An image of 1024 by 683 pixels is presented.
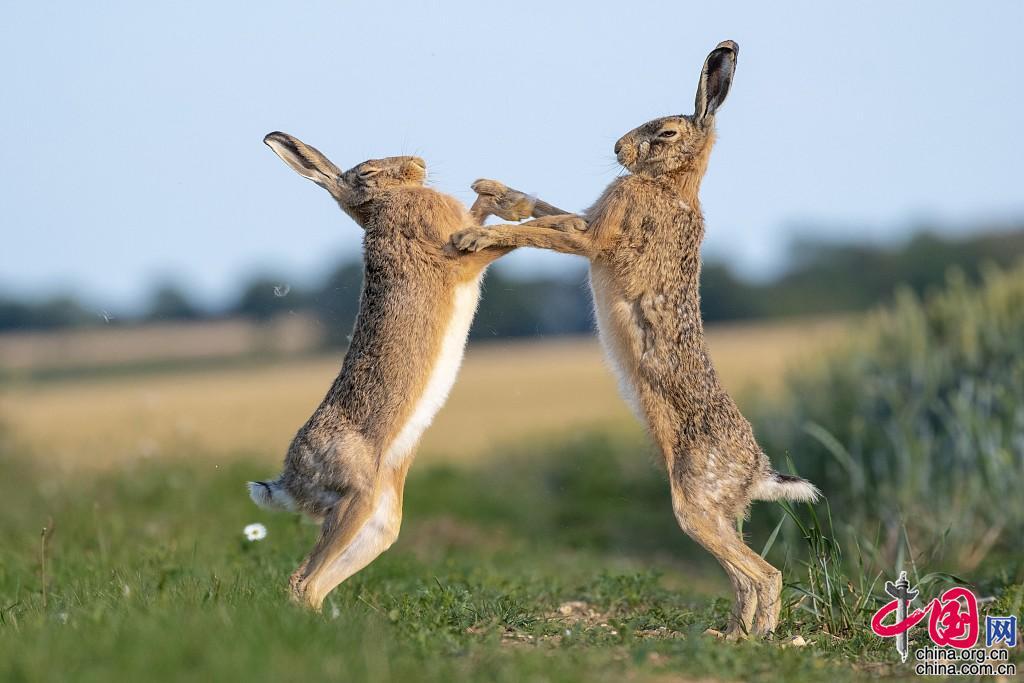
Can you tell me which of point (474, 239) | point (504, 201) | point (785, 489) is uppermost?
point (504, 201)

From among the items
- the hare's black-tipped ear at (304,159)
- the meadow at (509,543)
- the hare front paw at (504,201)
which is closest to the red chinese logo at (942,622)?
the meadow at (509,543)

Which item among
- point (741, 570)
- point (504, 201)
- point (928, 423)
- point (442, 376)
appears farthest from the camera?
point (928, 423)

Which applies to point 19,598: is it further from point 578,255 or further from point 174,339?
point 174,339

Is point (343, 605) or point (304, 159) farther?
point (304, 159)

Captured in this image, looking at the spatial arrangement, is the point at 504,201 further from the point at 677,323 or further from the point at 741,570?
the point at 741,570

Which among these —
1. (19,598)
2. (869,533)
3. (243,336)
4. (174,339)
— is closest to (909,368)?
(869,533)

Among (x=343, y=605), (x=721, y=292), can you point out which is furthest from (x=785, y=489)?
(x=721, y=292)

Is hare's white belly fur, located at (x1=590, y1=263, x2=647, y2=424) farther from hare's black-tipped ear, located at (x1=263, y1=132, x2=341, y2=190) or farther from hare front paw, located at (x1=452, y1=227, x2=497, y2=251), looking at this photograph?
hare's black-tipped ear, located at (x1=263, y1=132, x2=341, y2=190)

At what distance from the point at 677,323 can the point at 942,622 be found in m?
2.21

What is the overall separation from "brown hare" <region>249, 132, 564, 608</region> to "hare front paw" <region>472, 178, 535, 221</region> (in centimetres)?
24

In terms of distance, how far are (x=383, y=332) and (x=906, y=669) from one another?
3.31 m

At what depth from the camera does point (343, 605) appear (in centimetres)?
658

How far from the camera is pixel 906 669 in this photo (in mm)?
5828

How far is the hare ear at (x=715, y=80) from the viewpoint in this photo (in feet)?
21.9
